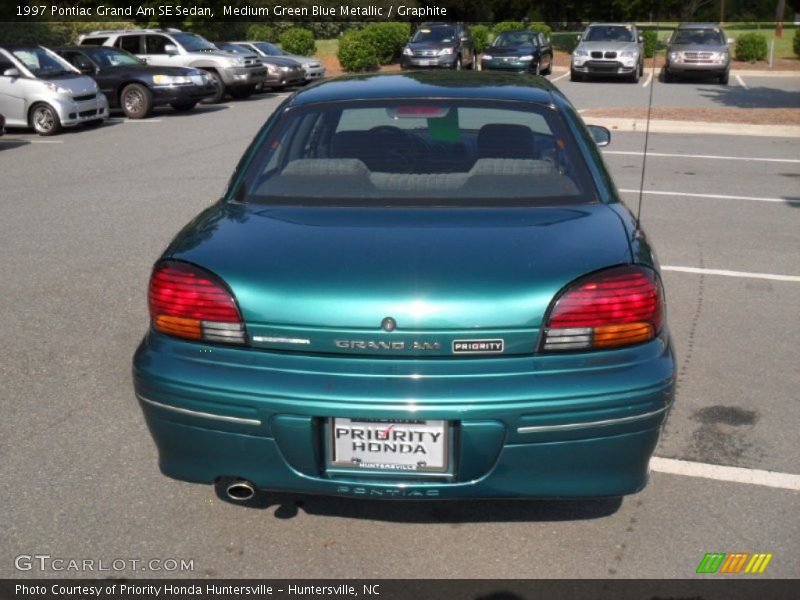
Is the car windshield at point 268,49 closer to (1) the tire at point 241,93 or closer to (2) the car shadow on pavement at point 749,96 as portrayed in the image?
(1) the tire at point 241,93

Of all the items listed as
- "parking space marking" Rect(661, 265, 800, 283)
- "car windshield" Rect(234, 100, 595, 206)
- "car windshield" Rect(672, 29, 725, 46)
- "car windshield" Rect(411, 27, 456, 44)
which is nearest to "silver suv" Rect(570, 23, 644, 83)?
"car windshield" Rect(672, 29, 725, 46)

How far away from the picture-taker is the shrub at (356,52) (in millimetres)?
33656

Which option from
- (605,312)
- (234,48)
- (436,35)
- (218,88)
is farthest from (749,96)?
(605,312)

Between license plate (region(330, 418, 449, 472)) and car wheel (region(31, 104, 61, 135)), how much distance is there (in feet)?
49.4

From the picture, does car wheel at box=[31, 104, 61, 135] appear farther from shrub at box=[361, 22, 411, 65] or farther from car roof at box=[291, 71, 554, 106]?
shrub at box=[361, 22, 411, 65]

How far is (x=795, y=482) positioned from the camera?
382cm

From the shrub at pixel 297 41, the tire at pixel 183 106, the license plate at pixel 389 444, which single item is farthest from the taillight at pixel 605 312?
the shrub at pixel 297 41

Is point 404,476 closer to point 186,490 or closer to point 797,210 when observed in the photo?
point 186,490

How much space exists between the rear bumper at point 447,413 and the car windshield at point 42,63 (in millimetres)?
15333

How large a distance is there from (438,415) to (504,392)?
217mm

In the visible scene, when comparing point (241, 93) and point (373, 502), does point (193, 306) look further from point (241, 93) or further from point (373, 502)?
point (241, 93)

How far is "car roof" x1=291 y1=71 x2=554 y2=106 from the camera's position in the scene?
4168mm

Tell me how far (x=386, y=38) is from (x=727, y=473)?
110 feet

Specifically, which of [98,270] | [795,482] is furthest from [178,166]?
[795,482]
